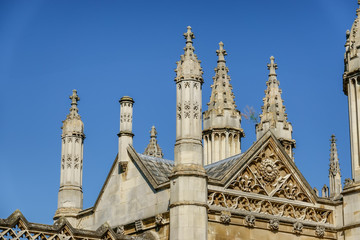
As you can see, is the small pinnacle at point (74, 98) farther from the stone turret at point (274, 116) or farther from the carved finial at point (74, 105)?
the stone turret at point (274, 116)

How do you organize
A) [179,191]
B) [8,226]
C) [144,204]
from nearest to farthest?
1. [8,226]
2. [179,191]
3. [144,204]

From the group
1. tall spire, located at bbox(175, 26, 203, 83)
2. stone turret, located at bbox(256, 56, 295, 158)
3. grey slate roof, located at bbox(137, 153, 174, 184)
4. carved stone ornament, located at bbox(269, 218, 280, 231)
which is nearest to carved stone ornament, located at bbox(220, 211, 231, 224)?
carved stone ornament, located at bbox(269, 218, 280, 231)

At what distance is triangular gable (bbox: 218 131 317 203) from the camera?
27516 millimetres

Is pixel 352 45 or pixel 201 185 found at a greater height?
pixel 352 45

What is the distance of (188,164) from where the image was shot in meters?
25.6

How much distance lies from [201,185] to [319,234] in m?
5.44

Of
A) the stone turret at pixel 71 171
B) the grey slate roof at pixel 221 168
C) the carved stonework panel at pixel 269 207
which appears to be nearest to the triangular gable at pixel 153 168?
the grey slate roof at pixel 221 168

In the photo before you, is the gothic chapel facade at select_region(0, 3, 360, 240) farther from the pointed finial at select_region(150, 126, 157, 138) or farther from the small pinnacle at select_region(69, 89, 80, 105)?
the pointed finial at select_region(150, 126, 157, 138)

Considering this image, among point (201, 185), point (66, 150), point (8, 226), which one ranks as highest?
point (66, 150)

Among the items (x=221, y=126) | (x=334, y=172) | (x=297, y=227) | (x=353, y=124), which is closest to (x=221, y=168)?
(x=297, y=227)

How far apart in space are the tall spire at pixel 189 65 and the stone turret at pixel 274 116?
316 inches

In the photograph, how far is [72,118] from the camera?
1223 inches

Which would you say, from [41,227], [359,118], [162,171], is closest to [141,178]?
[162,171]

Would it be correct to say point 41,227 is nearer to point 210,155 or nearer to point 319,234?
point 319,234
